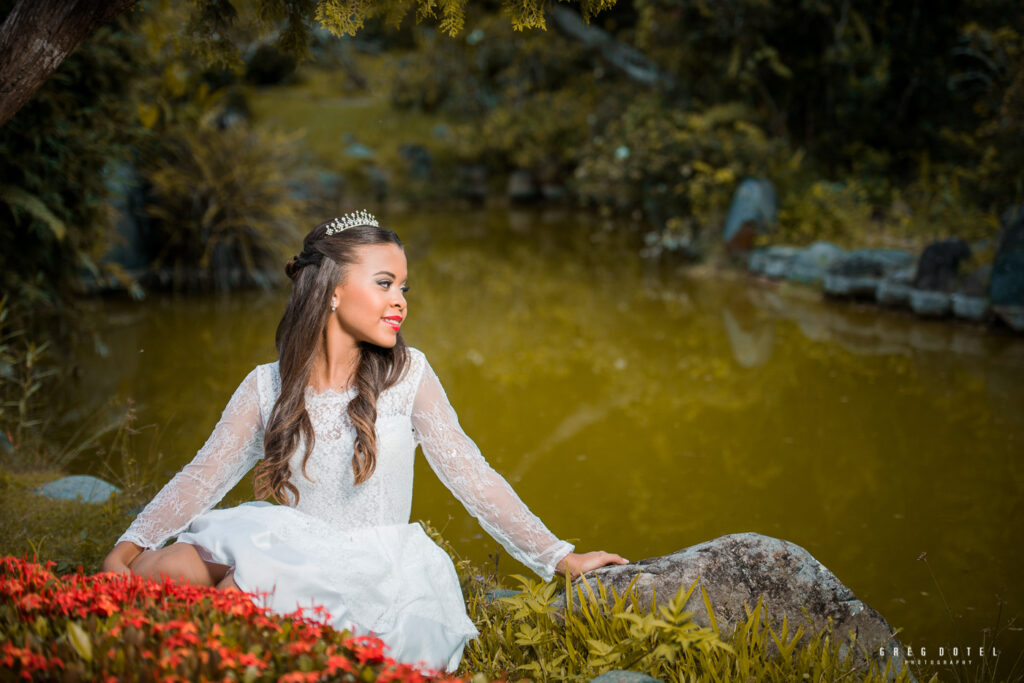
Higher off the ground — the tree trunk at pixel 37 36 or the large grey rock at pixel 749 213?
the tree trunk at pixel 37 36

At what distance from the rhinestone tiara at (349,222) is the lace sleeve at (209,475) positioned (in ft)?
1.56

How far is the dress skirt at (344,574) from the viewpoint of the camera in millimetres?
2035

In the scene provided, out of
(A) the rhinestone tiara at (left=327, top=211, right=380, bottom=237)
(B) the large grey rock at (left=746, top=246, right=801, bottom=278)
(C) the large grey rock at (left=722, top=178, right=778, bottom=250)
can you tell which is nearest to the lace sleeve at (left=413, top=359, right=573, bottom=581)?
(A) the rhinestone tiara at (left=327, top=211, right=380, bottom=237)

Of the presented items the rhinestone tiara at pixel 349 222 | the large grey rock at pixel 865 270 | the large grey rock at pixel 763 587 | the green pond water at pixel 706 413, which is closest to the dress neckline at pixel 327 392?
the rhinestone tiara at pixel 349 222

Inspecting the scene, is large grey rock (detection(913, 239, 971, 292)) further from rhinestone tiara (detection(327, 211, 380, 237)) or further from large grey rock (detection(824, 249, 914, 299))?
rhinestone tiara (detection(327, 211, 380, 237))

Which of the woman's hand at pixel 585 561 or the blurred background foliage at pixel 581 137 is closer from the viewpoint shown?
the woman's hand at pixel 585 561

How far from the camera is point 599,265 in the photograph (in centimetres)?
1064

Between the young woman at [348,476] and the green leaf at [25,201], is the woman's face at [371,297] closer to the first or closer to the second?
the young woman at [348,476]

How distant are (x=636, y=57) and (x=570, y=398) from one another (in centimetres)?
1015

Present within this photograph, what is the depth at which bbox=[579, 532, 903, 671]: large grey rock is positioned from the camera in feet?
7.97

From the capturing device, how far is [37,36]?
2473mm

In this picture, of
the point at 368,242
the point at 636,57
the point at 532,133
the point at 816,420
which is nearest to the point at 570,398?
the point at 816,420

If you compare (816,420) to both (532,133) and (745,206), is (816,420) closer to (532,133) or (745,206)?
(745,206)

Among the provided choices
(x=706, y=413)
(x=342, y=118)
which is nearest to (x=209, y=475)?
(x=706, y=413)
